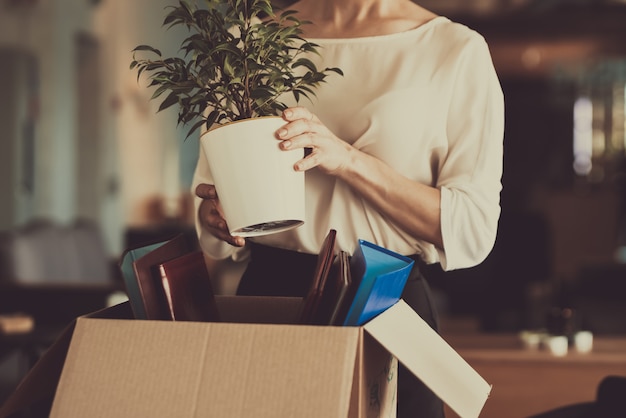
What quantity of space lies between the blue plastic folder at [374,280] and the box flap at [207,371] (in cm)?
8

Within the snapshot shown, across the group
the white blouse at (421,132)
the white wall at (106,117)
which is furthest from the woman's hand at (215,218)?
the white wall at (106,117)

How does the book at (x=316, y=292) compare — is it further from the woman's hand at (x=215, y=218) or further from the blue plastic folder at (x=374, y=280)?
the woman's hand at (x=215, y=218)

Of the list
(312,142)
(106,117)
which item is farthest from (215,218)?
(106,117)

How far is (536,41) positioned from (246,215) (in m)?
11.4

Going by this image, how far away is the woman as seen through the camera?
1258 millimetres

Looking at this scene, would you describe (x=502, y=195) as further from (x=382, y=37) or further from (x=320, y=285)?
(x=320, y=285)

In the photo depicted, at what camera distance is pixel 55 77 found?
7254 mm

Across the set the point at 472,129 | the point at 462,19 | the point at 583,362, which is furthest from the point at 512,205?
the point at 472,129

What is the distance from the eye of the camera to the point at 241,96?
1.07 metres

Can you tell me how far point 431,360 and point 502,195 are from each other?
931 cm

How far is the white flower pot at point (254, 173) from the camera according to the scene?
1.04 meters

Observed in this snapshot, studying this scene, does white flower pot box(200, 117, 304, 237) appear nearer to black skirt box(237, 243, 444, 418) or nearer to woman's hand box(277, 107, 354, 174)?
woman's hand box(277, 107, 354, 174)

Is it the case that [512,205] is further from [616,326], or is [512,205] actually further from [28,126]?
[28,126]

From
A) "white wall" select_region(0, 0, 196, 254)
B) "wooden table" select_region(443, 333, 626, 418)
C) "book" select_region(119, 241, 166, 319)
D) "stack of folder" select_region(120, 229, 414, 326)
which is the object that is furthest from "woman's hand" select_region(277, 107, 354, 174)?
"white wall" select_region(0, 0, 196, 254)
